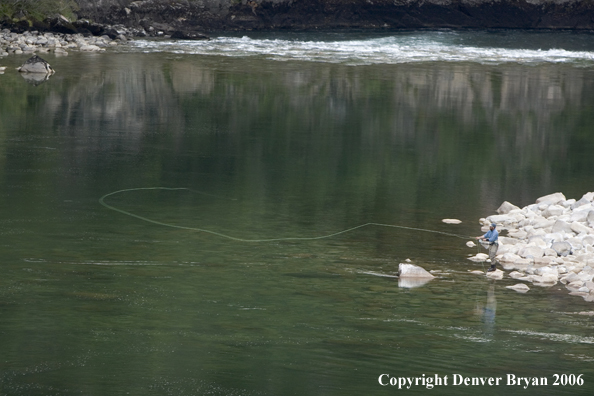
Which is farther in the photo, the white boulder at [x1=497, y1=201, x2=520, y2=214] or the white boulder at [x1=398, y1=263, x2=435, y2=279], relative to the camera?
the white boulder at [x1=497, y1=201, x2=520, y2=214]

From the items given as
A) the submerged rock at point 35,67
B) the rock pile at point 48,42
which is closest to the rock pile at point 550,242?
the submerged rock at point 35,67

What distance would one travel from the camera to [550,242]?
15.8 metres

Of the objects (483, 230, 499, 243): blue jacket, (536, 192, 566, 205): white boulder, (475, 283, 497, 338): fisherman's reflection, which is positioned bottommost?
(475, 283, 497, 338): fisherman's reflection

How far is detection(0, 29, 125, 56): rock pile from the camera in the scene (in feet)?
154

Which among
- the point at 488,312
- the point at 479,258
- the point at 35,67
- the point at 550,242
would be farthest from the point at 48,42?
the point at 488,312

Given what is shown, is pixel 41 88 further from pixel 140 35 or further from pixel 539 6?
pixel 539 6

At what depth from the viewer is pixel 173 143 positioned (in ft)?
83.9

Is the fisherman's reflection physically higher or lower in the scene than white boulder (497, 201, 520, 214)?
lower

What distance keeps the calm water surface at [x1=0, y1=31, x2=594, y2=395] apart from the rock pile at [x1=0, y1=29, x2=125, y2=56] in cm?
1054

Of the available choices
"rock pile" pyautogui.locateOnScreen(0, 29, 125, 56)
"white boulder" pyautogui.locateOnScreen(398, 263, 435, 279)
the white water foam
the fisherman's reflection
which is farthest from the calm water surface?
the white water foam

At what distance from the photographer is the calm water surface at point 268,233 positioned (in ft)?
37.4

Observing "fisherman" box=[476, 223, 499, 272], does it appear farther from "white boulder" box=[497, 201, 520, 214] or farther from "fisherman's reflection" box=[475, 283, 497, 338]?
"white boulder" box=[497, 201, 520, 214]

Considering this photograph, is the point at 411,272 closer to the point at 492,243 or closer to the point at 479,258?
the point at 492,243

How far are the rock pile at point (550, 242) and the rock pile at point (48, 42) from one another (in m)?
33.4
